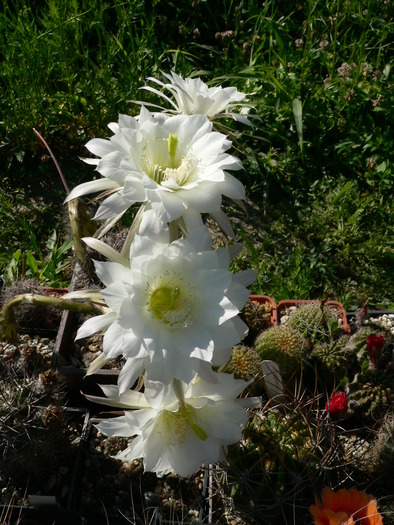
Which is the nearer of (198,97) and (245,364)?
(198,97)

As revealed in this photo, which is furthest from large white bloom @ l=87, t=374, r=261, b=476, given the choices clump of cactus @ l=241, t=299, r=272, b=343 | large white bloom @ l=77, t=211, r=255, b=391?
clump of cactus @ l=241, t=299, r=272, b=343

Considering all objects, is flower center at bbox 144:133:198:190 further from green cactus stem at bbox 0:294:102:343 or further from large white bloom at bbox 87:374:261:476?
large white bloom at bbox 87:374:261:476

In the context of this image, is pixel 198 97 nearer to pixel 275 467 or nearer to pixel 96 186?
pixel 96 186

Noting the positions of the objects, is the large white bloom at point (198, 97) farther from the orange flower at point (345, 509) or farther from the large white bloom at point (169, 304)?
the orange flower at point (345, 509)

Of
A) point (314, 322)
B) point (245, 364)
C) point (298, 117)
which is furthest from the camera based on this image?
point (298, 117)

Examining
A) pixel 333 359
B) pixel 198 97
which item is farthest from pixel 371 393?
pixel 198 97
